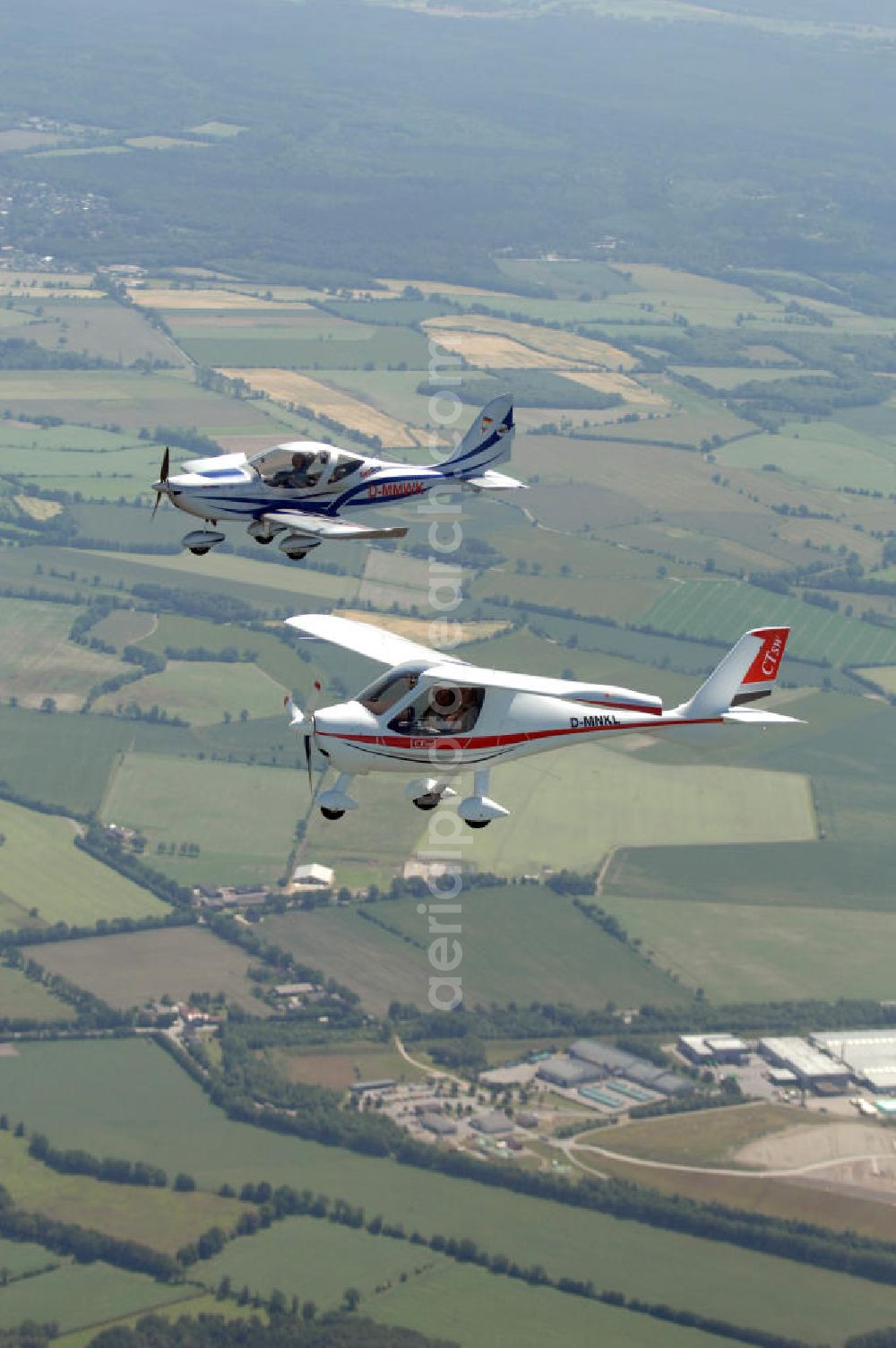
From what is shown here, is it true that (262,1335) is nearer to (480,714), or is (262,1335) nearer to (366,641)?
(366,641)

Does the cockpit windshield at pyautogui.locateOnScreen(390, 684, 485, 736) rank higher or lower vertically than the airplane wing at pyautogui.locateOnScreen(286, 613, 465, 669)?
lower

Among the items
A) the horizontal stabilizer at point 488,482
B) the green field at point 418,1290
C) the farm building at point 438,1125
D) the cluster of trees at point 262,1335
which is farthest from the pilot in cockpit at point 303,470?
the farm building at point 438,1125

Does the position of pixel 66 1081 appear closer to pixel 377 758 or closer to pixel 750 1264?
pixel 750 1264

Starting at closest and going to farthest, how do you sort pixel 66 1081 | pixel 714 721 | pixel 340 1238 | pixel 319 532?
pixel 714 721, pixel 319 532, pixel 340 1238, pixel 66 1081

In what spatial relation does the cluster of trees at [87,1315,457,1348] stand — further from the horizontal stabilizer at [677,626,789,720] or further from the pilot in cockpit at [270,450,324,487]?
the horizontal stabilizer at [677,626,789,720]

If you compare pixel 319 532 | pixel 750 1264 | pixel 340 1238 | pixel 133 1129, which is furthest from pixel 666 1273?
pixel 319 532

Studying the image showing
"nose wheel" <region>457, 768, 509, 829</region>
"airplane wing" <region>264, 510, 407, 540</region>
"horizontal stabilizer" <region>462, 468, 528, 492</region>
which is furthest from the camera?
"horizontal stabilizer" <region>462, 468, 528, 492</region>

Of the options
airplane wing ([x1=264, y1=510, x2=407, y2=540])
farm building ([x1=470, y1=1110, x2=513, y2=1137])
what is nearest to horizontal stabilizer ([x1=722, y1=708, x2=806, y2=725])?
airplane wing ([x1=264, y1=510, x2=407, y2=540])
